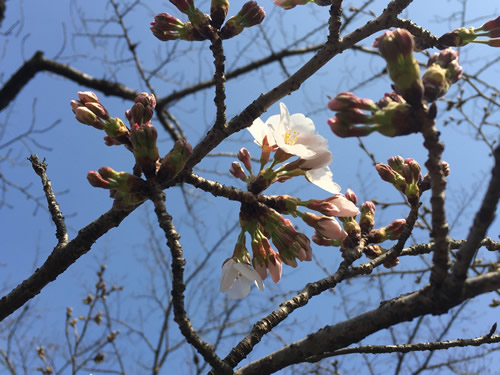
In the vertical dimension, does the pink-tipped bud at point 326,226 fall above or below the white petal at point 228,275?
above

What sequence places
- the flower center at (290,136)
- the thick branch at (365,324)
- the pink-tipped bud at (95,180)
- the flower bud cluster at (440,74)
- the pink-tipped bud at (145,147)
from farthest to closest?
1. the flower center at (290,136)
2. the pink-tipped bud at (95,180)
3. the pink-tipped bud at (145,147)
4. the flower bud cluster at (440,74)
5. the thick branch at (365,324)

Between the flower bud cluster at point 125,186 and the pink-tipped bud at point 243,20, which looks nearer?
the flower bud cluster at point 125,186

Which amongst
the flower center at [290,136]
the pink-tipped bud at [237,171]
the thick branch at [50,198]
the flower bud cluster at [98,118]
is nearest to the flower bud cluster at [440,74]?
the flower center at [290,136]

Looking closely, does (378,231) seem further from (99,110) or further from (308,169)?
(99,110)

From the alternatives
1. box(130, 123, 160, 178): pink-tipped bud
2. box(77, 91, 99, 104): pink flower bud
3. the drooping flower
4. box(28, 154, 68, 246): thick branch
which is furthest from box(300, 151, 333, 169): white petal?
box(28, 154, 68, 246): thick branch

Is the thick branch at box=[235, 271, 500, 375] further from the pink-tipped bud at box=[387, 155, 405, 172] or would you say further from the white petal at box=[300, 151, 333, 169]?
the pink-tipped bud at box=[387, 155, 405, 172]

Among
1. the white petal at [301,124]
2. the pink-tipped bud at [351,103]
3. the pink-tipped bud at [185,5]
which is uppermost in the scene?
the pink-tipped bud at [185,5]

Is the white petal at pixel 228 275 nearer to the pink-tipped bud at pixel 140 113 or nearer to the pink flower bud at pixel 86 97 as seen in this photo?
the pink-tipped bud at pixel 140 113

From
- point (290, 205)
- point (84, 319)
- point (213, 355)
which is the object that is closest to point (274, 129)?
point (290, 205)
